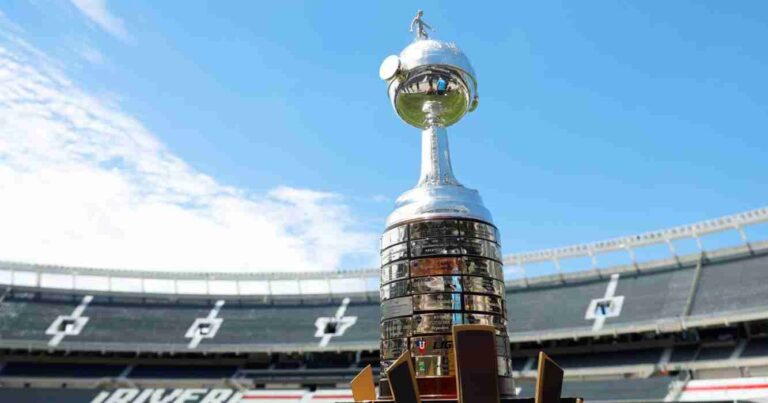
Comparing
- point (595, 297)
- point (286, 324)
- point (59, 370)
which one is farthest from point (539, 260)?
point (59, 370)

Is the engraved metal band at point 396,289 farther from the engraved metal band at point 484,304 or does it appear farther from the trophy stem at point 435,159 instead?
the trophy stem at point 435,159

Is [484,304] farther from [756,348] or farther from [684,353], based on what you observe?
[684,353]

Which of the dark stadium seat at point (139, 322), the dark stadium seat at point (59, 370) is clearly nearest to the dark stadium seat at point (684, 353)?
the dark stadium seat at point (139, 322)

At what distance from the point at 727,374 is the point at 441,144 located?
23.7m

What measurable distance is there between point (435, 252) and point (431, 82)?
268cm

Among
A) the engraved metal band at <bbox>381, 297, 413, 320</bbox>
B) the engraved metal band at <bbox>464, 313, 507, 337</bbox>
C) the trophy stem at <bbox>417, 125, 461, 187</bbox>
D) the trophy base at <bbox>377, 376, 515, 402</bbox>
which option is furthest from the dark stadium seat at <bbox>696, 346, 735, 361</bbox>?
the engraved metal band at <bbox>381, 297, 413, 320</bbox>

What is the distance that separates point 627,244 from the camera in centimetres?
3441

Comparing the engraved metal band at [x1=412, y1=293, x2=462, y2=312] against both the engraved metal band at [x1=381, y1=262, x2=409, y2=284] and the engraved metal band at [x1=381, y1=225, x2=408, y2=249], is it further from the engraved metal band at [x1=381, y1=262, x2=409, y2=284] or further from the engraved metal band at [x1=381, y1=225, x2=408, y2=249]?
the engraved metal band at [x1=381, y1=225, x2=408, y2=249]

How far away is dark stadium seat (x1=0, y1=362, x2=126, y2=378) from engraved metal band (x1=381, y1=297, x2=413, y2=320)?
98.6ft

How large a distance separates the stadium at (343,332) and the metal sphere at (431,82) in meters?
21.4

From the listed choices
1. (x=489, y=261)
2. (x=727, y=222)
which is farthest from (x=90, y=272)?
(x=727, y=222)

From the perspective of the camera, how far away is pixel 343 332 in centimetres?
3578

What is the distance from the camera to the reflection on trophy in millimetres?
7492

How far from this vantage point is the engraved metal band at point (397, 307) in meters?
7.73
